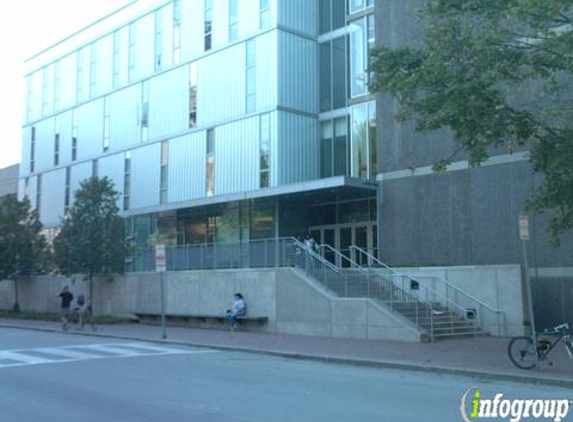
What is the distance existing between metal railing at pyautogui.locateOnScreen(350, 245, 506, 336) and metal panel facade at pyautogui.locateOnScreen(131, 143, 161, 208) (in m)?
16.9

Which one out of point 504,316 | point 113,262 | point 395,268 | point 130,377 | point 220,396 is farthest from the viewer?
point 113,262

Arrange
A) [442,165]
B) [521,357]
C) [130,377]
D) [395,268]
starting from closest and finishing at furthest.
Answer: [130,377] → [521,357] → [442,165] → [395,268]

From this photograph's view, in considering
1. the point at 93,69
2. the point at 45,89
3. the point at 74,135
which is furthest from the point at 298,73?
the point at 45,89

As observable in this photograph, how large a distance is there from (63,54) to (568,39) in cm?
3733

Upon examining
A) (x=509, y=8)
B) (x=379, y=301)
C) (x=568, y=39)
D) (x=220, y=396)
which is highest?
(x=509, y=8)

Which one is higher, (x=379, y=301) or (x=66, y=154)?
(x=66, y=154)

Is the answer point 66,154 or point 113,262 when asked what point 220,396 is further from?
point 66,154

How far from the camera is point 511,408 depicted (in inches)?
402

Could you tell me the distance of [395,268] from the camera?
2356 centimetres

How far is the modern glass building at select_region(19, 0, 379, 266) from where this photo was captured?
97.7ft

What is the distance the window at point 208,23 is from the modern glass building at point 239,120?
6 centimetres

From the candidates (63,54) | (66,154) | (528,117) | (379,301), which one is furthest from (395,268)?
(63,54)

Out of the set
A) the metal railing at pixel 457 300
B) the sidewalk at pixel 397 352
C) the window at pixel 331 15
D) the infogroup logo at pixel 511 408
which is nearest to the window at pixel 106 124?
the window at pixel 331 15

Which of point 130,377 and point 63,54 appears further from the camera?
point 63,54
